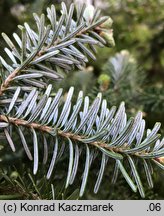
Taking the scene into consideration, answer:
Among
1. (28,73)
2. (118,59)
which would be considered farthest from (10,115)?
(118,59)

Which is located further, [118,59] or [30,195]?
[118,59]

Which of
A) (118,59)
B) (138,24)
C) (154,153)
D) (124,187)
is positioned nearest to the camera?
(154,153)

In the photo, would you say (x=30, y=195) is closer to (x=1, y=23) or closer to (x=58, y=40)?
(x=58, y=40)

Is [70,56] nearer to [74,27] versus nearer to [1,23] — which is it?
[74,27]

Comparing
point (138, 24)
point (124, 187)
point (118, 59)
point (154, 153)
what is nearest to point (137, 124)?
point (154, 153)

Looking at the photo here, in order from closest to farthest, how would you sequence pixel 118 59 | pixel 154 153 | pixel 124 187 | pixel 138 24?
pixel 154 153 → pixel 124 187 → pixel 118 59 → pixel 138 24

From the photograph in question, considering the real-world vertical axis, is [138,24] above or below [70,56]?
above

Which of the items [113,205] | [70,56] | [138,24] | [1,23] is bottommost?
[113,205]
